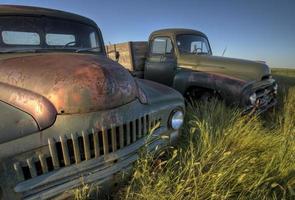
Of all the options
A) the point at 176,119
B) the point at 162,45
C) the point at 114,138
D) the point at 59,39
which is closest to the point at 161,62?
the point at 162,45

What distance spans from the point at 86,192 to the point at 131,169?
402 millimetres

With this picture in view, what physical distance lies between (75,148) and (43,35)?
5.83ft

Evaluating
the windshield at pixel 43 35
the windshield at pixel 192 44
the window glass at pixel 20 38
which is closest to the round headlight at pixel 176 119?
the windshield at pixel 43 35

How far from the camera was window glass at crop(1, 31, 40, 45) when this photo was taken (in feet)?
8.55

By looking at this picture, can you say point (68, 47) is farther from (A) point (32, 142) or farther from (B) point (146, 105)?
(A) point (32, 142)

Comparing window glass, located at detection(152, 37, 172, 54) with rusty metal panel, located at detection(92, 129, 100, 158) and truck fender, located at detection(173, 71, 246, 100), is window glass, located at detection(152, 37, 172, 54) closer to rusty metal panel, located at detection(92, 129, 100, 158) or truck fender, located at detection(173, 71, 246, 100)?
truck fender, located at detection(173, 71, 246, 100)

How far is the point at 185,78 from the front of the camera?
5078mm

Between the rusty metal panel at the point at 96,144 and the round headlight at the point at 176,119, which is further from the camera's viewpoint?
the round headlight at the point at 176,119

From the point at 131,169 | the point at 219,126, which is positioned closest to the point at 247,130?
the point at 219,126

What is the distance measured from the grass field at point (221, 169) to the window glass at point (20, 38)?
1834 mm

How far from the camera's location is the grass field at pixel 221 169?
6.74 feet

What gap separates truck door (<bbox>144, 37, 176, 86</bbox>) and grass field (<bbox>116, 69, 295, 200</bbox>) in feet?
8.85

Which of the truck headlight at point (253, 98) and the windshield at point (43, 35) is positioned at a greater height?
the windshield at point (43, 35)

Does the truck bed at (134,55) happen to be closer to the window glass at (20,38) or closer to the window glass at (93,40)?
the window glass at (93,40)
